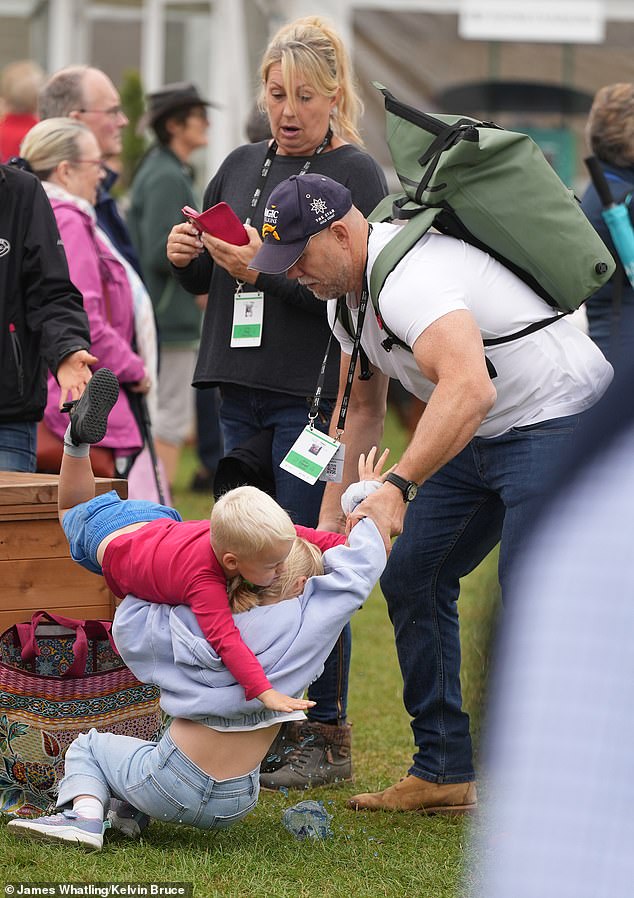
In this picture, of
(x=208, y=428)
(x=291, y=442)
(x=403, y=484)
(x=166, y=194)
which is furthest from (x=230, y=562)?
(x=208, y=428)

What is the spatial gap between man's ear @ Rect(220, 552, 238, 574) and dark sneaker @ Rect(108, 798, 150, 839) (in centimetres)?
74

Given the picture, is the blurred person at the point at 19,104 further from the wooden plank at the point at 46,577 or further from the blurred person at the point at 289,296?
the wooden plank at the point at 46,577

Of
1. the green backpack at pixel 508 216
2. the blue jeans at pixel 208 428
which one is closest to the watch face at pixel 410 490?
the green backpack at pixel 508 216

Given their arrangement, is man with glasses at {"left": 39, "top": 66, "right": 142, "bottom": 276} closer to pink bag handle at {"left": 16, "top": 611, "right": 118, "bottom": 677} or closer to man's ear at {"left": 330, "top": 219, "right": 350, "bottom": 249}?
pink bag handle at {"left": 16, "top": 611, "right": 118, "bottom": 677}

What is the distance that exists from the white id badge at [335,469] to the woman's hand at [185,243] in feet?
3.05

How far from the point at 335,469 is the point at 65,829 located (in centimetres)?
114

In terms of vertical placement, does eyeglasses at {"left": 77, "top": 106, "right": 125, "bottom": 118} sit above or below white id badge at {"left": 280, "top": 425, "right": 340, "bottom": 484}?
above

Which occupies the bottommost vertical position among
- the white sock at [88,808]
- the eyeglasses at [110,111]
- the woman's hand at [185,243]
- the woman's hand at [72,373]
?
the white sock at [88,808]

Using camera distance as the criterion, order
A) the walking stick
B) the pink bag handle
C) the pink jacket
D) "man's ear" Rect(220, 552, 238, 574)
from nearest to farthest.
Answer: "man's ear" Rect(220, 552, 238, 574) < the pink bag handle < the pink jacket < the walking stick

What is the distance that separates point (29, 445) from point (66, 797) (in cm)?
137

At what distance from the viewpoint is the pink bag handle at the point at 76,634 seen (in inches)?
137

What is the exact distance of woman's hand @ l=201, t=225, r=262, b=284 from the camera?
3.89 m

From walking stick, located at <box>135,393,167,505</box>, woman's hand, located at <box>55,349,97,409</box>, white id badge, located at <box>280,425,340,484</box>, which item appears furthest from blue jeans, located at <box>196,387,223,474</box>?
white id badge, located at <box>280,425,340,484</box>

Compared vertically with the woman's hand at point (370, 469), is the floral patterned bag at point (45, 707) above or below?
below
